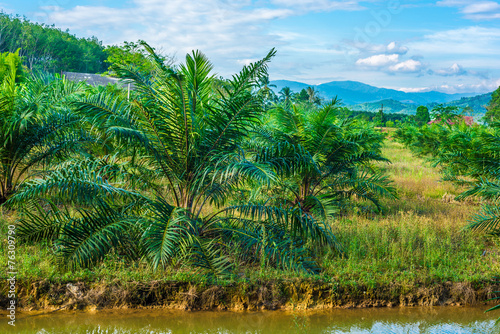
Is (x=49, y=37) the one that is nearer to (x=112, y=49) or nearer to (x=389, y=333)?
(x=112, y=49)

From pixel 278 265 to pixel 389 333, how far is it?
166 cm

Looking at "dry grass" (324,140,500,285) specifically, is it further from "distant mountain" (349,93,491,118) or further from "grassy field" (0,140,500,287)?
"distant mountain" (349,93,491,118)

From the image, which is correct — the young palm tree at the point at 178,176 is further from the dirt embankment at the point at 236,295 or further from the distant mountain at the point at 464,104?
the distant mountain at the point at 464,104

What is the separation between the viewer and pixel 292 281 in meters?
5.66

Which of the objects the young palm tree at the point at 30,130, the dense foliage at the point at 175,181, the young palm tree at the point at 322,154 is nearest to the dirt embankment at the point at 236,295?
the dense foliage at the point at 175,181

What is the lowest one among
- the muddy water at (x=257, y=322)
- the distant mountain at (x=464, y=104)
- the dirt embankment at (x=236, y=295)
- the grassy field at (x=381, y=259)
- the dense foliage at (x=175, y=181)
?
the muddy water at (x=257, y=322)

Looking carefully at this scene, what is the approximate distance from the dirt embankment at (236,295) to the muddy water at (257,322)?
13 centimetres

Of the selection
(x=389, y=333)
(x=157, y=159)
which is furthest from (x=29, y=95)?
(x=389, y=333)

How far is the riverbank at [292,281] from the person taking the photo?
208 inches

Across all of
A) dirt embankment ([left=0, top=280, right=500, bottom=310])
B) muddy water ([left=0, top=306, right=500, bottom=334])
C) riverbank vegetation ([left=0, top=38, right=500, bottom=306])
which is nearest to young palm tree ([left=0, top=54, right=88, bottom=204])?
riverbank vegetation ([left=0, top=38, right=500, bottom=306])

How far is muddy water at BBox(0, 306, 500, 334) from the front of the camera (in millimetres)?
4879

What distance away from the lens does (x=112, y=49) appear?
110 ft

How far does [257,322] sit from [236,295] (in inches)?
18.8

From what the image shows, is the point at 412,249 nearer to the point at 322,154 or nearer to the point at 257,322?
the point at 322,154
